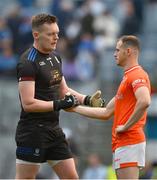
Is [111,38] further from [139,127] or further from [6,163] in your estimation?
[139,127]

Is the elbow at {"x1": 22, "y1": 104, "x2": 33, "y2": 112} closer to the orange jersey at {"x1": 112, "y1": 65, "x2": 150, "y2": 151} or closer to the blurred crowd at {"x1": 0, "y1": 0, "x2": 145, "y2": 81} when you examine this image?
the orange jersey at {"x1": 112, "y1": 65, "x2": 150, "y2": 151}

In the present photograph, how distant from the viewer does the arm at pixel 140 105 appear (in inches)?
358

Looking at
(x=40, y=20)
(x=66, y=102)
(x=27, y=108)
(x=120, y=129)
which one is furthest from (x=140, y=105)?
(x=40, y=20)

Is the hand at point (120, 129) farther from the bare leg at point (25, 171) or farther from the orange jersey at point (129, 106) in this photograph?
the bare leg at point (25, 171)

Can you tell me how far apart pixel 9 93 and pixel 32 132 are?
723 centimetres

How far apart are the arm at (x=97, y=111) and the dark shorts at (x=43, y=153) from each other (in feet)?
1.25

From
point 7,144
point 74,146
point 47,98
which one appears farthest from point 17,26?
point 47,98

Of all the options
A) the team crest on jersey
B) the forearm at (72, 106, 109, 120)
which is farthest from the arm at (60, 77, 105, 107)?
the team crest on jersey

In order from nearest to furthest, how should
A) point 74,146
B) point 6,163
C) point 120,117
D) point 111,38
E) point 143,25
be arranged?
point 120,117 → point 74,146 → point 6,163 → point 111,38 → point 143,25

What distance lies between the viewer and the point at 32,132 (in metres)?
9.71

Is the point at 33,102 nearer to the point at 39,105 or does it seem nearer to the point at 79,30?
the point at 39,105

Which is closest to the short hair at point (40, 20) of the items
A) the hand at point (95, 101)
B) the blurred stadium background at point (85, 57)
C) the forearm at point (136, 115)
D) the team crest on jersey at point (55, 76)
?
the team crest on jersey at point (55, 76)

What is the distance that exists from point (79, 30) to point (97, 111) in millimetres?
8079

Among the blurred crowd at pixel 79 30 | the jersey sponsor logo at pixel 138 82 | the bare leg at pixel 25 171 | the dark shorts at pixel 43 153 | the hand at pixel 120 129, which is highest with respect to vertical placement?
the blurred crowd at pixel 79 30
